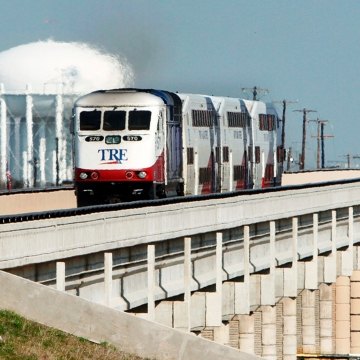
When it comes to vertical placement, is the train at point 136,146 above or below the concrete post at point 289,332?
above

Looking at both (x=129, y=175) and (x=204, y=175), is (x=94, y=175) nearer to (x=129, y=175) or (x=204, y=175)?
(x=129, y=175)

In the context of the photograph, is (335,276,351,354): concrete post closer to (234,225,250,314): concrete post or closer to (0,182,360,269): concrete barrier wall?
(0,182,360,269): concrete barrier wall

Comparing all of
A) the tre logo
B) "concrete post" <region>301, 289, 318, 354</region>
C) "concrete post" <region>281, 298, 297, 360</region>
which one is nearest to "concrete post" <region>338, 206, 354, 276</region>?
"concrete post" <region>281, 298, 297, 360</region>

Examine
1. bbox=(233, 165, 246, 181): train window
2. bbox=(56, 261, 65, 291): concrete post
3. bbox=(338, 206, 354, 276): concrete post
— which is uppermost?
bbox=(56, 261, 65, 291): concrete post

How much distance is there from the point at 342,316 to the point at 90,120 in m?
27.8

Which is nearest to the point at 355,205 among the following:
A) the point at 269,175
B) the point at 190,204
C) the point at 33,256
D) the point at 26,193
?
the point at 269,175

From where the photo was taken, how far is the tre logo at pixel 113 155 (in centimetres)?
5112

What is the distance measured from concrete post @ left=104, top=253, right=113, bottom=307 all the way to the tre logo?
59.6ft

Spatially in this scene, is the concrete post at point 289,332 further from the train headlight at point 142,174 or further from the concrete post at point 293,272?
the train headlight at point 142,174

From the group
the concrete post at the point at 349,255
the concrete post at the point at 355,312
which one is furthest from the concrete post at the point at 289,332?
the concrete post at the point at 355,312

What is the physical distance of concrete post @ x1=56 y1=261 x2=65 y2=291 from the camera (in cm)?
3015

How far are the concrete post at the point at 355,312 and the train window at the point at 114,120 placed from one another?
26.9 metres

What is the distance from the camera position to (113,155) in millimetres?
51281

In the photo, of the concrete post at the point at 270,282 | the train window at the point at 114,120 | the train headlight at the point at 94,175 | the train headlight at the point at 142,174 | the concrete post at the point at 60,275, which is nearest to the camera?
the concrete post at the point at 60,275
